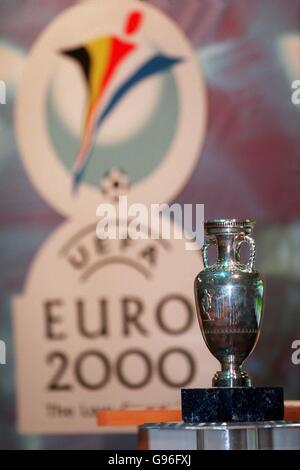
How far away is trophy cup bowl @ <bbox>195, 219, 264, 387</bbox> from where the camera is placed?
3051 mm

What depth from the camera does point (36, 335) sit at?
15.6ft

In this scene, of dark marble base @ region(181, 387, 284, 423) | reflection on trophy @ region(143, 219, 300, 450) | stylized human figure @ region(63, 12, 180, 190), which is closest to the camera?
reflection on trophy @ region(143, 219, 300, 450)

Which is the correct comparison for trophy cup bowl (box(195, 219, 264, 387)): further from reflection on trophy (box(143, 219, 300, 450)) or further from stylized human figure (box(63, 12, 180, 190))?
stylized human figure (box(63, 12, 180, 190))

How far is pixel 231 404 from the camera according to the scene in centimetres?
285

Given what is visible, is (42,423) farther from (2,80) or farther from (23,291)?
(2,80)

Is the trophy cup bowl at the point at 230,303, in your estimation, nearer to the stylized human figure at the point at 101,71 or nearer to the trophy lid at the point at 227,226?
the trophy lid at the point at 227,226

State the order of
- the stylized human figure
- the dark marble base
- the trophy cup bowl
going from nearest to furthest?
the dark marble base, the trophy cup bowl, the stylized human figure

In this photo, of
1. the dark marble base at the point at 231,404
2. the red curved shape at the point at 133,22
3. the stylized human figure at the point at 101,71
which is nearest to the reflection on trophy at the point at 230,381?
the dark marble base at the point at 231,404

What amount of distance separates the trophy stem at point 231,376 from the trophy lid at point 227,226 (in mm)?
353

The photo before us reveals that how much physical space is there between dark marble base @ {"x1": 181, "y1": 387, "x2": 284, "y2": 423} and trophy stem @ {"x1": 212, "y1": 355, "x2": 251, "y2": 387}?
8.5 inches

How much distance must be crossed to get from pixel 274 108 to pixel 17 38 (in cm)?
116

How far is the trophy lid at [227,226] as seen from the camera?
310cm

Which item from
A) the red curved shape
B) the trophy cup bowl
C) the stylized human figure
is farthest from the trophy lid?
the red curved shape
